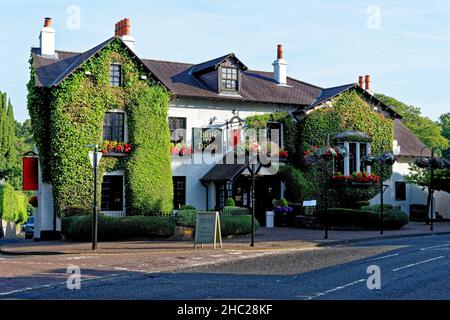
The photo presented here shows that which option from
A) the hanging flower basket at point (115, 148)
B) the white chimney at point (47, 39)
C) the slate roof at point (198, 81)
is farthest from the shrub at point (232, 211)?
the white chimney at point (47, 39)

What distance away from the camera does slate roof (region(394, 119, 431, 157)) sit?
39438mm

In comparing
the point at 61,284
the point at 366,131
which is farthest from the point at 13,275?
the point at 366,131

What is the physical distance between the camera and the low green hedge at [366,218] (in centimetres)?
2905

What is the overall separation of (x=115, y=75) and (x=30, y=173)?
6.02 m

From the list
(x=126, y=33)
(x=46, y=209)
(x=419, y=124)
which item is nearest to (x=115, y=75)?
(x=126, y=33)

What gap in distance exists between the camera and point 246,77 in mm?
35781

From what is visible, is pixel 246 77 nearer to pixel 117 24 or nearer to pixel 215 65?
pixel 215 65

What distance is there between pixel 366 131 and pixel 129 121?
14368 millimetres

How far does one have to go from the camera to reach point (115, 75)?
28594mm

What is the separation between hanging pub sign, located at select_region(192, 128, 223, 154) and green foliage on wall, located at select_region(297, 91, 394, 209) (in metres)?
4.95

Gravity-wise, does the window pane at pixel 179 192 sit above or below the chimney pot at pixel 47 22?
below

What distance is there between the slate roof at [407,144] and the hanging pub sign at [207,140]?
13313mm

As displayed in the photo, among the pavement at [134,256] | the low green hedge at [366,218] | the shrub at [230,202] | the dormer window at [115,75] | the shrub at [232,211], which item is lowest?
the pavement at [134,256]

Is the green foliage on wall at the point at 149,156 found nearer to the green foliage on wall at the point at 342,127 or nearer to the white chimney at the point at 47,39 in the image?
the white chimney at the point at 47,39
